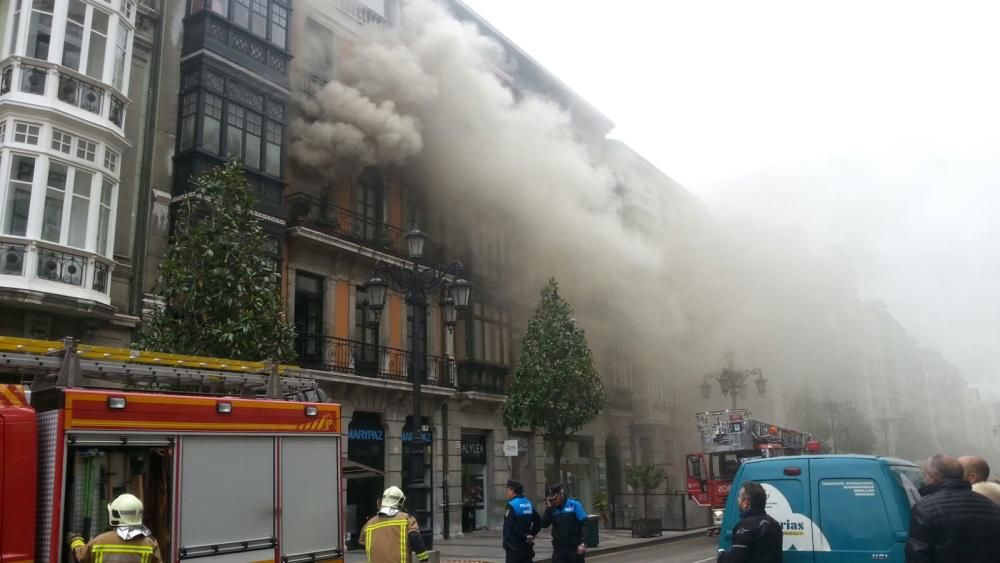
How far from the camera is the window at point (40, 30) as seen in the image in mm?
14070

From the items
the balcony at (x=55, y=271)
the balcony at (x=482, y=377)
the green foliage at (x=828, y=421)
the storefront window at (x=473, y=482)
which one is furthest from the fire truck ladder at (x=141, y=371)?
the green foliage at (x=828, y=421)

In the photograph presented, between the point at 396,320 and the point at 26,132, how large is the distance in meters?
10.5

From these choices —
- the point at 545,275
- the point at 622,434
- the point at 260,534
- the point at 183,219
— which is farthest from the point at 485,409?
the point at 260,534

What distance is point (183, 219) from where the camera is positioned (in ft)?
46.6

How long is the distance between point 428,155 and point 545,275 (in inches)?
231

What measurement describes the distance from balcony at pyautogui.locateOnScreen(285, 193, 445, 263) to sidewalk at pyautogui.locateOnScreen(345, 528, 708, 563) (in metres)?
7.82

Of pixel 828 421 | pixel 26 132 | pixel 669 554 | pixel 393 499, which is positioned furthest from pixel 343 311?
pixel 828 421

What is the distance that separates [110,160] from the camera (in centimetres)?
1498

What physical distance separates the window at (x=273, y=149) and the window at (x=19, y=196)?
555cm

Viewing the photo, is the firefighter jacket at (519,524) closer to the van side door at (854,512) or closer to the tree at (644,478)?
the van side door at (854,512)

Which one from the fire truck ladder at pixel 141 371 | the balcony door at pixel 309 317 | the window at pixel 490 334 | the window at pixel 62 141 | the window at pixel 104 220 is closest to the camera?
the fire truck ladder at pixel 141 371

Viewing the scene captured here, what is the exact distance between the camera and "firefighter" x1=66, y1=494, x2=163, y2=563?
4.49 metres

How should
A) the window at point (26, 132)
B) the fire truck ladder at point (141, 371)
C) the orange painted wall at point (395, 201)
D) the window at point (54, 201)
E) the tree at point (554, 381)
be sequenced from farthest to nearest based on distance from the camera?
1. the orange painted wall at point (395, 201)
2. the tree at point (554, 381)
3. the window at point (54, 201)
4. the window at point (26, 132)
5. the fire truck ladder at point (141, 371)

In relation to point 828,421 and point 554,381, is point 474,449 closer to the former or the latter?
point 554,381
